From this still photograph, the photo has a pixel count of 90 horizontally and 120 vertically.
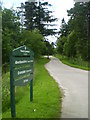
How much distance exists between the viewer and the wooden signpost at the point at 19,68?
491cm

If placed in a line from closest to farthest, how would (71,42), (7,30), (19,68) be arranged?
1. (19,68)
2. (7,30)
3. (71,42)

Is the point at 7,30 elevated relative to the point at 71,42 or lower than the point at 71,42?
elevated

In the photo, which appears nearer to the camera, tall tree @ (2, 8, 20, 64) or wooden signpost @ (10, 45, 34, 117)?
wooden signpost @ (10, 45, 34, 117)

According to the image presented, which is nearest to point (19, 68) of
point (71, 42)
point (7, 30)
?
point (7, 30)

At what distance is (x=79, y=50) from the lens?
3325 centimetres

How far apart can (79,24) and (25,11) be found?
15.2m

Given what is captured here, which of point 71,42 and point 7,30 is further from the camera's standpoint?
point 71,42

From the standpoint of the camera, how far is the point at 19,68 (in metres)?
5.40

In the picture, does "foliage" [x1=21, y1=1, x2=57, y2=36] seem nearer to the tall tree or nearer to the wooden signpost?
the tall tree

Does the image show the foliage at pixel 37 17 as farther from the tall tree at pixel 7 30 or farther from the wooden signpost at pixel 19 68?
the wooden signpost at pixel 19 68

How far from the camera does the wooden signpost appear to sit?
4.91 meters

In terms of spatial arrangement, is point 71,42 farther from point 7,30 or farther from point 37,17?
point 7,30

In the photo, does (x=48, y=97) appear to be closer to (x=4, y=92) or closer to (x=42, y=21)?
(x=4, y=92)

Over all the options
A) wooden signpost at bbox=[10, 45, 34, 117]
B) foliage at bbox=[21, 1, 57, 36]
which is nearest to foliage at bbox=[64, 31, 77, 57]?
foliage at bbox=[21, 1, 57, 36]
